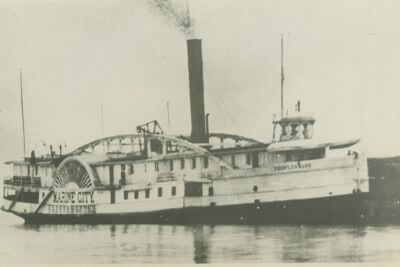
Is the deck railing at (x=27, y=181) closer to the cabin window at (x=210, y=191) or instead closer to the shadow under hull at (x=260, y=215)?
the shadow under hull at (x=260, y=215)

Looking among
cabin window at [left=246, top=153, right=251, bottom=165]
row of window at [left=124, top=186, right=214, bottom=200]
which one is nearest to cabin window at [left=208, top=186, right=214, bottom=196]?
row of window at [left=124, top=186, right=214, bottom=200]

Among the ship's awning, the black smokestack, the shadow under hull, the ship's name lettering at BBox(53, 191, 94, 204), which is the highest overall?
the black smokestack

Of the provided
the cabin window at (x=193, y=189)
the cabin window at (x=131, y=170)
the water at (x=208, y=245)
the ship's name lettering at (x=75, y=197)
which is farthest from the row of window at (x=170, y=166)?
the water at (x=208, y=245)

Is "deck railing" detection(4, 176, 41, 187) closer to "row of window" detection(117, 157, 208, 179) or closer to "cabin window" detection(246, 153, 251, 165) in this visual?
"row of window" detection(117, 157, 208, 179)

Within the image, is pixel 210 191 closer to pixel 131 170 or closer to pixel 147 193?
pixel 147 193

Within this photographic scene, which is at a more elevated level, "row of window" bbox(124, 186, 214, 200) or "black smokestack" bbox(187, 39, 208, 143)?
"black smokestack" bbox(187, 39, 208, 143)

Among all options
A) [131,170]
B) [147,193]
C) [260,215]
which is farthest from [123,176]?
[260,215]
